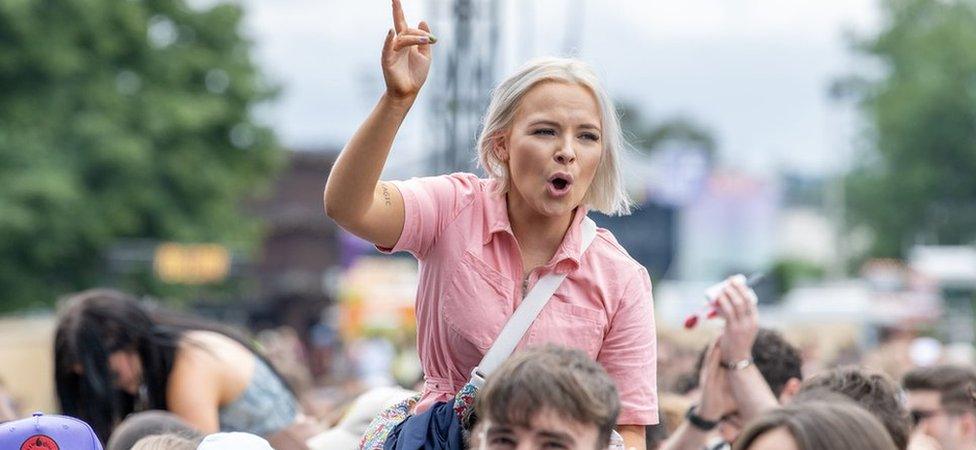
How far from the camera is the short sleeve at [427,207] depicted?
3.48 m

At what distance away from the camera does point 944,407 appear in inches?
232

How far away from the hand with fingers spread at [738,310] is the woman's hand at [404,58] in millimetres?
913

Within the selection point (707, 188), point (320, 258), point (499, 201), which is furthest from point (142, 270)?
point (320, 258)

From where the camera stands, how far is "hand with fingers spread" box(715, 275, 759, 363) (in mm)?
3691

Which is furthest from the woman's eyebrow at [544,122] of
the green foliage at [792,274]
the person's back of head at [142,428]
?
the green foliage at [792,274]

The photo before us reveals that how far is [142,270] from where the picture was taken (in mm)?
32250

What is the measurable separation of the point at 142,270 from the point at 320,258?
111 ft

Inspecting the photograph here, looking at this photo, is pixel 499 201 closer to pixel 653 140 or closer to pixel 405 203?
pixel 405 203

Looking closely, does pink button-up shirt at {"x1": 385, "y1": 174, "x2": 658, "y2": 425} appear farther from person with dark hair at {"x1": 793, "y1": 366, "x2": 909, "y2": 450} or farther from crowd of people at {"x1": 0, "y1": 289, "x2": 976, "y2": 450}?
person with dark hair at {"x1": 793, "y1": 366, "x2": 909, "y2": 450}

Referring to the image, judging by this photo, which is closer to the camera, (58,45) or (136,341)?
(136,341)

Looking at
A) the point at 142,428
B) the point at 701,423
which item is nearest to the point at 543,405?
the point at 701,423

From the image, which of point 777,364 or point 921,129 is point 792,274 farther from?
point 777,364

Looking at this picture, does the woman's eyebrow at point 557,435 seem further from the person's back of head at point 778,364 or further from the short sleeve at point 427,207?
the person's back of head at point 778,364

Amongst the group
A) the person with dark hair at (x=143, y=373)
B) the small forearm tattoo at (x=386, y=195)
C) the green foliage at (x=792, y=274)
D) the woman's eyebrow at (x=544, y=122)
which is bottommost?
the green foliage at (x=792, y=274)
